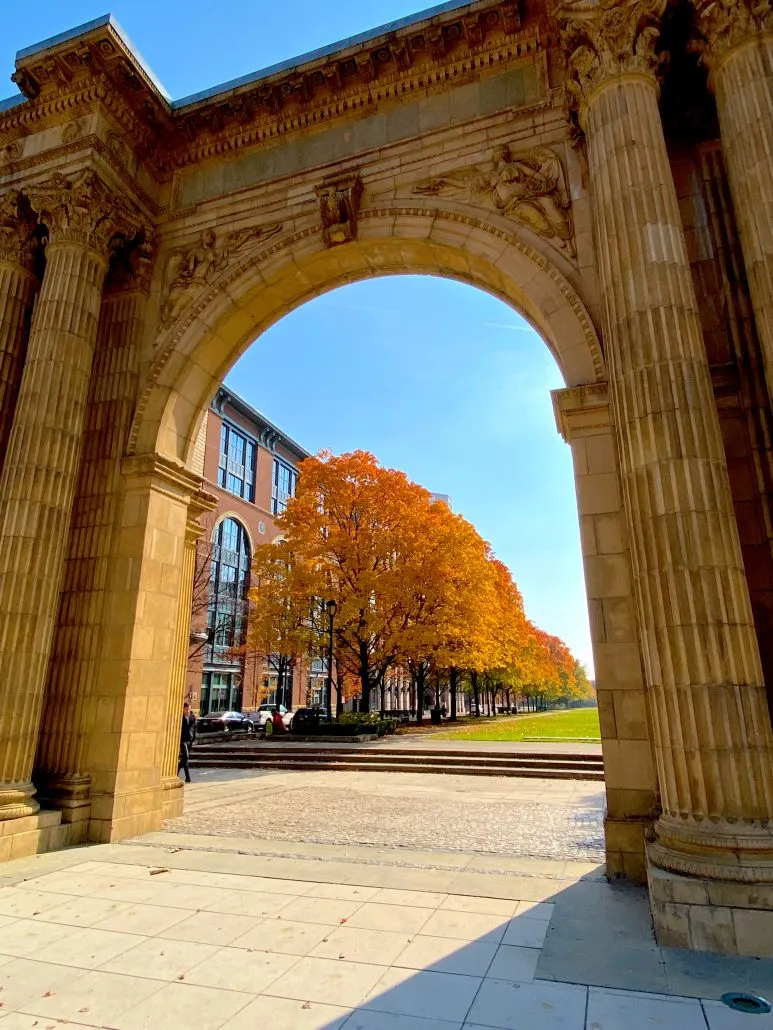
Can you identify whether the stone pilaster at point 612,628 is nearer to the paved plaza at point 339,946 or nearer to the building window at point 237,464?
the paved plaza at point 339,946

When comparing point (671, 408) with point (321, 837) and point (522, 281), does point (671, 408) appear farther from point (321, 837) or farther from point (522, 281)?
point (321, 837)

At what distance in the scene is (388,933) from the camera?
4977mm

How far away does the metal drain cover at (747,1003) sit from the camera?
372 centimetres

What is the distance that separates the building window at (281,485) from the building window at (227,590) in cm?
583

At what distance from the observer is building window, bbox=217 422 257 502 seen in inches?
1708

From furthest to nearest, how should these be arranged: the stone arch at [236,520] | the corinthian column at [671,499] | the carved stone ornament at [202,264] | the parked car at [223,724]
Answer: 1. the stone arch at [236,520]
2. the parked car at [223,724]
3. the carved stone ornament at [202,264]
4. the corinthian column at [671,499]

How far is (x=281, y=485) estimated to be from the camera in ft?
169

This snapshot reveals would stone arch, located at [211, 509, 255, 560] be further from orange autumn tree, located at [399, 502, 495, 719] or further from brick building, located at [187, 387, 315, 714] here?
orange autumn tree, located at [399, 502, 495, 719]

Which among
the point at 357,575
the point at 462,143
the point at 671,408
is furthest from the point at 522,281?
the point at 357,575

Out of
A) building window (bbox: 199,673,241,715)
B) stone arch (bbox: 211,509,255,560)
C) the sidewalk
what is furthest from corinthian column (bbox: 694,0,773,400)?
building window (bbox: 199,673,241,715)

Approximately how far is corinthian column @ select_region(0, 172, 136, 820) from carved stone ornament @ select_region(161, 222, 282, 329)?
1.06 meters

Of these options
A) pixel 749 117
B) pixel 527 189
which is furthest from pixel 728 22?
pixel 527 189

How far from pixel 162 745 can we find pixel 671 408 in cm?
852

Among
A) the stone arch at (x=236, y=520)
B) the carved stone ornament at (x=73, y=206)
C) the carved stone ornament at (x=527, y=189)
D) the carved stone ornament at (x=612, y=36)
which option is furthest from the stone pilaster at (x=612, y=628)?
the stone arch at (x=236, y=520)
